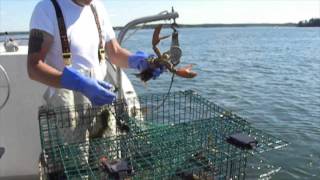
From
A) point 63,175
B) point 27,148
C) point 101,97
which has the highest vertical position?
point 101,97

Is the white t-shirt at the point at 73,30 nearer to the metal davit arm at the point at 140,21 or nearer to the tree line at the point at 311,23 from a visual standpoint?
the metal davit arm at the point at 140,21

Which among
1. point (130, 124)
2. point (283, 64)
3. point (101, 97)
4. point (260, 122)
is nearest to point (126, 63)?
point (130, 124)

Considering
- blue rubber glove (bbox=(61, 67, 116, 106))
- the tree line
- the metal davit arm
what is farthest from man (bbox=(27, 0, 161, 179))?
the tree line

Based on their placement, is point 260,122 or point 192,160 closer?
point 192,160

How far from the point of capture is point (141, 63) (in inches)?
129

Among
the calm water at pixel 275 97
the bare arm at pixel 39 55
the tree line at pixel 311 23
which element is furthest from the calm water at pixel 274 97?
the tree line at pixel 311 23

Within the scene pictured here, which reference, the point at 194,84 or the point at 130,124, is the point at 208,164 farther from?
the point at 194,84

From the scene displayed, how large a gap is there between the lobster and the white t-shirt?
43cm

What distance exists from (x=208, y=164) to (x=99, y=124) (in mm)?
971

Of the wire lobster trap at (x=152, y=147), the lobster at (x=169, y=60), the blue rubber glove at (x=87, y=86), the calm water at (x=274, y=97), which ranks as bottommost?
the calm water at (x=274, y=97)

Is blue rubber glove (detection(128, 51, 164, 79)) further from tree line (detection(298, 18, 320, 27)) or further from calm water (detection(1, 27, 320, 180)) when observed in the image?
tree line (detection(298, 18, 320, 27))

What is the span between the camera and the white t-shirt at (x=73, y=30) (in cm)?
292

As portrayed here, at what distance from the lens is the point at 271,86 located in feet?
50.4

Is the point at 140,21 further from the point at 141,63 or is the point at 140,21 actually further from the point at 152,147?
the point at 152,147
